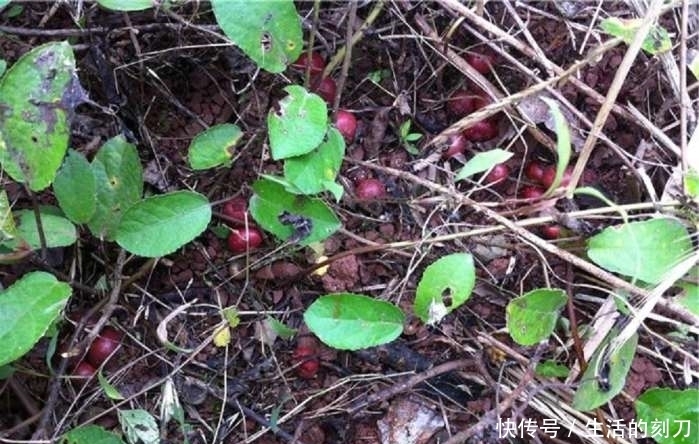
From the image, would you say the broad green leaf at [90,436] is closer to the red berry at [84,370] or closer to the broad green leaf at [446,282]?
the red berry at [84,370]

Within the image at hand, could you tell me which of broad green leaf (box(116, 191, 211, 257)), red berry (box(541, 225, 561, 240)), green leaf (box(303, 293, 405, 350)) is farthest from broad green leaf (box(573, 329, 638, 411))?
broad green leaf (box(116, 191, 211, 257))

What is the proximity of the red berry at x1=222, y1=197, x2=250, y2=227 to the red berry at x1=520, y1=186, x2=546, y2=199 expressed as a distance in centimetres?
47

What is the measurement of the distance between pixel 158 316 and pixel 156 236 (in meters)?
0.17

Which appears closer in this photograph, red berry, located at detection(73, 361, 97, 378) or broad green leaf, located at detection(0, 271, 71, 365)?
broad green leaf, located at detection(0, 271, 71, 365)

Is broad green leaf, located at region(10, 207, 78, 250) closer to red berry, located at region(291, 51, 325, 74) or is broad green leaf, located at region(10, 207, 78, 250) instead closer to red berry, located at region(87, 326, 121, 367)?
red berry, located at region(87, 326, 121, 367)

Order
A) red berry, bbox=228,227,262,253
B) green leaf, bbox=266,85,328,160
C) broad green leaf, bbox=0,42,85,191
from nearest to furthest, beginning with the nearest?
broad green leaf, bbox=0,42,85,191 → green leaf, bbox=266,85,328,160 → red berry, bbox=228,227,262,253

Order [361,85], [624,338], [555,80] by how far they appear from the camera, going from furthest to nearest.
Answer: [361,85], [555,80], [624,338]

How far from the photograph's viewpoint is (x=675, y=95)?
1.49 m

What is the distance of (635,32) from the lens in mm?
1374

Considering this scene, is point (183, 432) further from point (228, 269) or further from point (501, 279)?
point (501, 279)

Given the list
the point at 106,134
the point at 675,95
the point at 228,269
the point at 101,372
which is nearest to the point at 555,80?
the point at 675,95

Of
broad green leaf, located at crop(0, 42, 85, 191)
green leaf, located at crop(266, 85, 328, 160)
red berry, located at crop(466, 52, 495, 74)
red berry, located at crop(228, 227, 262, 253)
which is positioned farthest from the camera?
red berry, located at crop(466, 52, 495, 74)

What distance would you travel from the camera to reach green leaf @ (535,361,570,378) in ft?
4.51

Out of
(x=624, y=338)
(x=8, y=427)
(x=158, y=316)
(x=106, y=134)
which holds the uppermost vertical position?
(x=106, y=134)
